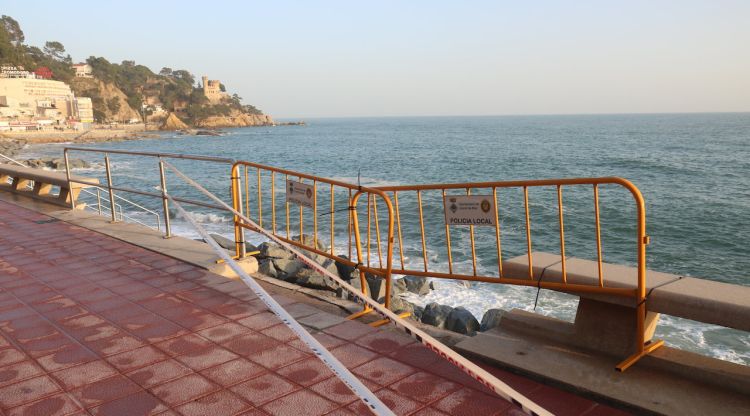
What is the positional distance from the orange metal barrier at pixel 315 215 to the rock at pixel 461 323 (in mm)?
1590

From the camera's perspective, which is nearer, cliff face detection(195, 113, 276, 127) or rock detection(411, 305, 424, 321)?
rock detection(411, 305, 424, 321)

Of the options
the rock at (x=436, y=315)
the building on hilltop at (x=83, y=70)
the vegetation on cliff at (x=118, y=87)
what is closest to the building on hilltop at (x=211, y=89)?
the vegetation on cliff at (x=118, y=87)

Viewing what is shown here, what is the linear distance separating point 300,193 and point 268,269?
384cm

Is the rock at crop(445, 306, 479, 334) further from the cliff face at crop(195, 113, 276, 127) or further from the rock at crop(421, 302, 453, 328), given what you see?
the cliff face at crop(195, 113, 276, 127)

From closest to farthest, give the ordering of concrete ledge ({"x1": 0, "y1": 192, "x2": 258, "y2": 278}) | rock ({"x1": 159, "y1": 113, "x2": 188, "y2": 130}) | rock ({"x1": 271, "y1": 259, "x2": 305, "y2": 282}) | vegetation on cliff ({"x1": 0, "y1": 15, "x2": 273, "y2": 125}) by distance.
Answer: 1. concrete ledge ({"x1": 0, "y1": 192, "x2": 258, "y2": 278})
2. rock ({"x1": 271, "y1": 259, "x2": 305, "y2": 282})
3. vegetation on cliff ({"x1": 0, "y1": 15, "x2": 273, "y2": 125})
4. rock ({"x1": 159, "y1": 113, "x2": 188, "y2": 130})

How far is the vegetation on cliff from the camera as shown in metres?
134

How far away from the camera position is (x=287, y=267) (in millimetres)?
9773

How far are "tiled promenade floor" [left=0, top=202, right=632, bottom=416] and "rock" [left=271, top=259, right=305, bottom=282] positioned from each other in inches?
140

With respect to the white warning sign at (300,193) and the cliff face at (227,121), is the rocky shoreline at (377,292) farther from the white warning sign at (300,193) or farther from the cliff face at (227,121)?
the cliff face at (227,121)

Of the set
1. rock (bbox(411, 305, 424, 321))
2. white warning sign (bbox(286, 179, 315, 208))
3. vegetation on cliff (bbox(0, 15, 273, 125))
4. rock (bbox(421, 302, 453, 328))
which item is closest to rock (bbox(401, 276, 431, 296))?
rock (bbox(411, 305, 424, 321))

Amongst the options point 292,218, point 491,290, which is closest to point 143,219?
point 292,218

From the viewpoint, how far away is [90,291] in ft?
17.8

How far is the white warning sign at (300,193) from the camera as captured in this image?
5.37m

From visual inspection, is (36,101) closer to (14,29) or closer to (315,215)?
(14,29)
